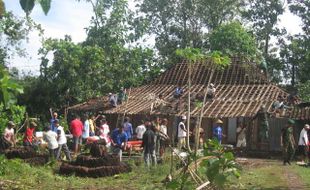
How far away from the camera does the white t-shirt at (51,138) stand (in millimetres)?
15992

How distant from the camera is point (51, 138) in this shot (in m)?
16.0

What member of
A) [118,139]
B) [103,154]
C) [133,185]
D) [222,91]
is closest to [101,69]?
[222,91]

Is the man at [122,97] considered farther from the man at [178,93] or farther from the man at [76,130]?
the man at [76,130]

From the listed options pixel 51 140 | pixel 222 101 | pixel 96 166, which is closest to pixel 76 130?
pixel 51 140

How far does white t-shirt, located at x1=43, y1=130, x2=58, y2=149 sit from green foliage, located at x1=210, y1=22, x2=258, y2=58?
18.3 m

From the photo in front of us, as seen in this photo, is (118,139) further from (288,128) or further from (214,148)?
(214,148)

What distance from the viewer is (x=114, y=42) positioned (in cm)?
3200

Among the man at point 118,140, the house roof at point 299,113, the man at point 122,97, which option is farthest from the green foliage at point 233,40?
the man at point 118,140

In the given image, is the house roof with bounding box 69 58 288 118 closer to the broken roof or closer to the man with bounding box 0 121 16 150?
the broken roof

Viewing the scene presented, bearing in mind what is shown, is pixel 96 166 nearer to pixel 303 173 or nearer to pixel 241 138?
pixel 303 173

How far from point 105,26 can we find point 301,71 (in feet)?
45.7

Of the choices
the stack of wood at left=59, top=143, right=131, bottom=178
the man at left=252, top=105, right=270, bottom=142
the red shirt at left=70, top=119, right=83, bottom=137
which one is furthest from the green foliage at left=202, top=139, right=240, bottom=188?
the man at left=252, top=105, right=270, bottom=142

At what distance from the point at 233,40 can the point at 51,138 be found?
1921 cm

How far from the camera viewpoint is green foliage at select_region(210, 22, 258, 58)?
32.6 metres
